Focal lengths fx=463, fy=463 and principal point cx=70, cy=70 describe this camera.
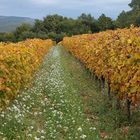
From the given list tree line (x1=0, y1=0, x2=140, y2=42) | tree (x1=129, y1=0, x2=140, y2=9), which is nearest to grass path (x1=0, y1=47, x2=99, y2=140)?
tree line (x1=0, y1=0, x2=140, y2=42)

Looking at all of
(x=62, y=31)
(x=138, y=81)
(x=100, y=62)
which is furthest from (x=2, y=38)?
(x=138, y=81)

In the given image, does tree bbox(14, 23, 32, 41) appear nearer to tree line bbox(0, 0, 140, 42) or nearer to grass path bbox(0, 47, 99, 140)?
tree line bbox(0, 0, 140, 42)

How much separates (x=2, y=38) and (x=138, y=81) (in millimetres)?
101525

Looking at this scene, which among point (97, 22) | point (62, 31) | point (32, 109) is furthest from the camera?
point (62, 31)

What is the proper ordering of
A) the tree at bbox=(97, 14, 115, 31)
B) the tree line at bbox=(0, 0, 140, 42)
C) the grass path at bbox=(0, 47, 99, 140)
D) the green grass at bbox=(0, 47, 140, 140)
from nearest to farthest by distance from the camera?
the grass path at bbox=(0, 47, 99, 140), the green grass at bbox=(0, 47, 140, 140), the tree at bbox=(97, 14, 115, 31), the tree line at bbox=(0, 0, 140, 42)

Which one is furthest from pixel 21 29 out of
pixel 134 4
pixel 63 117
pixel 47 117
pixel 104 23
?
pixel 63 117

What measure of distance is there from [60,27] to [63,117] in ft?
365

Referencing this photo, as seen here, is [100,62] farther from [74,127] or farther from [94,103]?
[74,127]

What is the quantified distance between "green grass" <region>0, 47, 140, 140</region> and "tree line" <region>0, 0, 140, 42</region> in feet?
274

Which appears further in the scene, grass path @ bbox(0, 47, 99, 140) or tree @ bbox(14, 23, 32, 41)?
tree @ bbox(14, 23, 32, 41)

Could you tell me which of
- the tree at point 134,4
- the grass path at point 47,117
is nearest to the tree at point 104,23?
the tree at point 134,4

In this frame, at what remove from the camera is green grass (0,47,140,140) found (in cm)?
1088

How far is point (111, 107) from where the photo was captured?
15453 mm

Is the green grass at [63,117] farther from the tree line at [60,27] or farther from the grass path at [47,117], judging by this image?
the tree line at [60,27]
